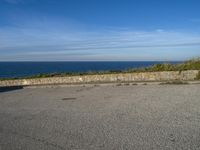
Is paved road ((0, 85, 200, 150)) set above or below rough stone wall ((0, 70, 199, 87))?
below

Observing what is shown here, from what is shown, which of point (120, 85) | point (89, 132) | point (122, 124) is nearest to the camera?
point (89, 132)

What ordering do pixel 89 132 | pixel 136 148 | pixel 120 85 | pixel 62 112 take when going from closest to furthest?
1. pixel 136 148
2. pixel 89 132
3. pixel 62 112
4. pixel 120 85

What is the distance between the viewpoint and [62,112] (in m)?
10.5

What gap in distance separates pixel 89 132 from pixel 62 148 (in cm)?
126

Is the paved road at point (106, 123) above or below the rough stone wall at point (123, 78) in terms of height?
below

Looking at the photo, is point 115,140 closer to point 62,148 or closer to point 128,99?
point 62,148

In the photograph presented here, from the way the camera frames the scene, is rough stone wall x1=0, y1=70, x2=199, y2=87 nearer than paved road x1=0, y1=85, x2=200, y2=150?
No

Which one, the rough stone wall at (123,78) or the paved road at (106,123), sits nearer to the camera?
the paved road at (106,123)

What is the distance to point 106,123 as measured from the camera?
A: 840 centimetres

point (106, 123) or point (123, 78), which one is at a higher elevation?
point (123, 78)

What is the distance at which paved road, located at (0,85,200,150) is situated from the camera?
260 inches

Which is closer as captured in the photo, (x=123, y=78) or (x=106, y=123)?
(x=106, y=123)

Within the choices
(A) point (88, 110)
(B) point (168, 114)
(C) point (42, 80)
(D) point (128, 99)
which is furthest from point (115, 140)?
(C) point (42, 80)

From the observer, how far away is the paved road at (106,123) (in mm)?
6613
